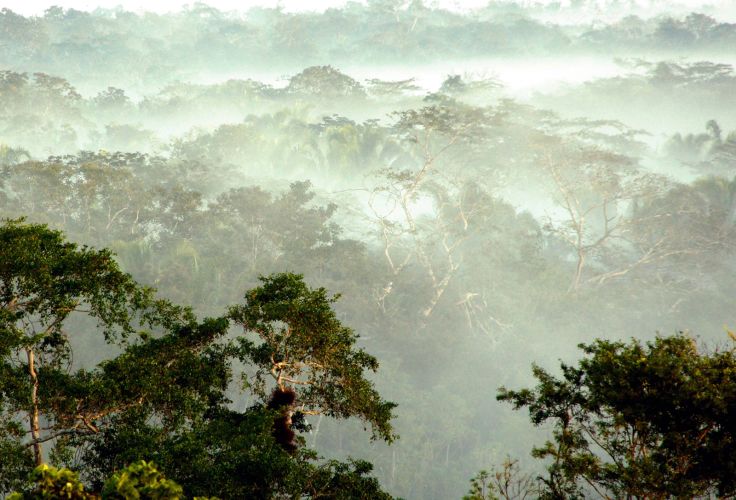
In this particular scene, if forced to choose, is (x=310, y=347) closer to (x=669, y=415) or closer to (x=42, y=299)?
(x=42, y=299)

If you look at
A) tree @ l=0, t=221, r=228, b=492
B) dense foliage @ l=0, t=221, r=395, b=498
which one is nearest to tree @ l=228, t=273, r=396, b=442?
dense foliage @ l=0, t=221, r=395, b=498

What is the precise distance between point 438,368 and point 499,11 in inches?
2428

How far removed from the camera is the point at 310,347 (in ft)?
26.0

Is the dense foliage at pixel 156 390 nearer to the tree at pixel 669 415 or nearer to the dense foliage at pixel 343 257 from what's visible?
the dense foliage at pixel 343 257

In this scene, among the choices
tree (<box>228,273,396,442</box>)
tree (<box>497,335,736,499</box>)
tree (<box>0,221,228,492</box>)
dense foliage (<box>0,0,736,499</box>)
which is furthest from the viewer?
tree (<box>228,273,396,442</box>)

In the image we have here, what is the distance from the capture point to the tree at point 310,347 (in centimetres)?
768

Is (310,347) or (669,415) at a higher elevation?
(310,347)

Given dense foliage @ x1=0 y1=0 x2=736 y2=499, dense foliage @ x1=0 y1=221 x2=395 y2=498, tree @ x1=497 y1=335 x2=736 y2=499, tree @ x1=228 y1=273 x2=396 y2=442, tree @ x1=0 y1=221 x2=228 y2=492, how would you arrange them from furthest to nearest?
1. tree @ x1=228 y1=273 x2=396 y2=442
2. dense foliage @ x1=0 y1=0 x2=736 y2=499
3. tree @ x1=0 y1=221 x2=228 y2=492
4. tree @ x1=497 y1=335 x2=736 y2=499
5. dense foliage @ x1=0 y1=221 x2=395 y2=498

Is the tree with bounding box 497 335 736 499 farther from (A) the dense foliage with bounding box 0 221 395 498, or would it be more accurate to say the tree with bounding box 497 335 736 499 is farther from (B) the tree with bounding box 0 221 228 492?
(B) the tree with bounding box 0 221 228 492

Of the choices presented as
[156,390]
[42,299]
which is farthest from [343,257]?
[42,299]

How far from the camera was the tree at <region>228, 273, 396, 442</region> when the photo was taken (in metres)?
7.68

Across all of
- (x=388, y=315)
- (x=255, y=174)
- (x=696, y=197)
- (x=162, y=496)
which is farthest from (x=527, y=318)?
(x=162, y=496)

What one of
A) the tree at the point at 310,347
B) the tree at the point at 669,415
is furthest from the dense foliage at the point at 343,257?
the tree at the point at 669,415

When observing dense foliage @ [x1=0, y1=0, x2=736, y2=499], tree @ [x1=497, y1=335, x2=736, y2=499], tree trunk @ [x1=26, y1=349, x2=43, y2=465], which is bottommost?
tree trunk @ [x1=26, y1=349, x2=43, y2=465]
